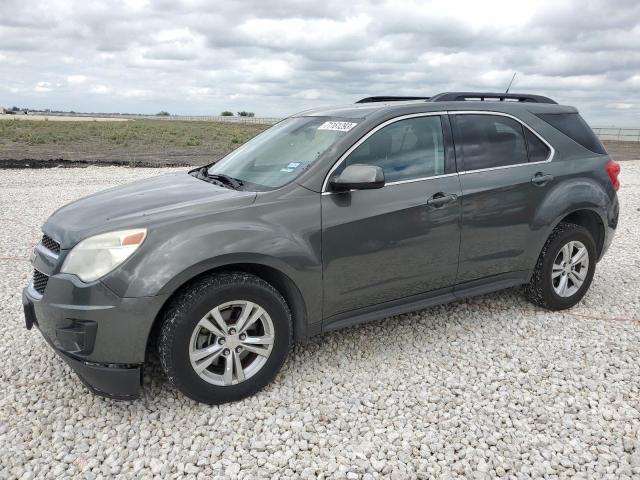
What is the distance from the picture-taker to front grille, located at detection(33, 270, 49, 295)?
3.23 meters

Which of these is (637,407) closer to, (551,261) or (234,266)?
(551,261)

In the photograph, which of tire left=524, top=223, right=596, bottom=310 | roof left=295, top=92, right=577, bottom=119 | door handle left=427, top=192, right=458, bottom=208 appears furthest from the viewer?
tire left=524, top=223, right=596, bottom=310

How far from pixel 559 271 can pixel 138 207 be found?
11.5 feet

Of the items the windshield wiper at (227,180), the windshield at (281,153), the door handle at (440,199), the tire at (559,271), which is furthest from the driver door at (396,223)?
the tire at (559,271)

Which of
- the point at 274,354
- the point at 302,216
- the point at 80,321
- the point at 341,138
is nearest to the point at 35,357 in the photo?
the point at 80,321

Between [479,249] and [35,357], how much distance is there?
339 cm

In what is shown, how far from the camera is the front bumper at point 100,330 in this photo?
2.92 m

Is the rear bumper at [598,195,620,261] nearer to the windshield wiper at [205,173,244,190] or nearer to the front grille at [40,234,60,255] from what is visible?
the windshield wiper at [205,173,244,190]

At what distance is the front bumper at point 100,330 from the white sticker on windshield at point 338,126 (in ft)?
5.65

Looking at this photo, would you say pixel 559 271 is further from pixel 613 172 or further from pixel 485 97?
pixel 485 97

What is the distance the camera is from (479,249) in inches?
161

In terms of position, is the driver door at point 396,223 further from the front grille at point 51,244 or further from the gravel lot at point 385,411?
the front grille at point 51,244

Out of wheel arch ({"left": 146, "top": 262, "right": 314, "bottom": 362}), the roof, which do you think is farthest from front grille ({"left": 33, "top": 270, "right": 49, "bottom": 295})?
the roof

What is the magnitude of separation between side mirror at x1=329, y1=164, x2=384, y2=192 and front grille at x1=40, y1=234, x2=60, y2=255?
68.6 inches
